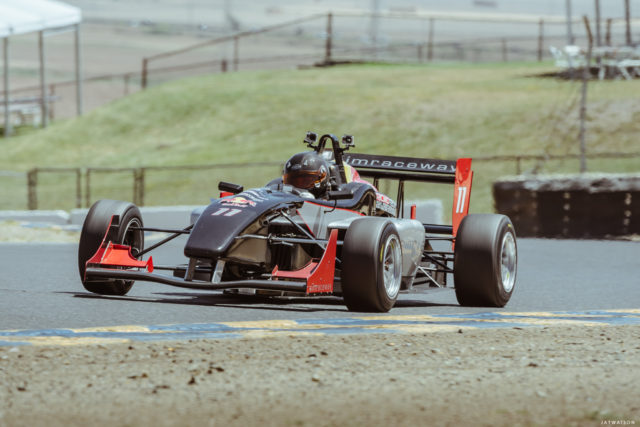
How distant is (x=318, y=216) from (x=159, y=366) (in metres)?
3.72

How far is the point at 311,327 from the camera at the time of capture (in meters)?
8.64

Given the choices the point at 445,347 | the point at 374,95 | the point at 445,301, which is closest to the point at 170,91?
the point at 374,95

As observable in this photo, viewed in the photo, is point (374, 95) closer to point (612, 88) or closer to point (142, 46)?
point (612, 88)

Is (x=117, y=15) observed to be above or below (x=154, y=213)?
above

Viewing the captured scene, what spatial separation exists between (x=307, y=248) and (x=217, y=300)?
3.19 feet

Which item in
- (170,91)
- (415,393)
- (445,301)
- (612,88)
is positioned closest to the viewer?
(415,393)

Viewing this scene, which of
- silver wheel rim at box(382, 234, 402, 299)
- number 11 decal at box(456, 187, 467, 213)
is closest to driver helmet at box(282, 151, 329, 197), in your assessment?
silver wheel rim at box(382, 234, 402, 299)

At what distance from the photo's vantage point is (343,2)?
126688 millimetres

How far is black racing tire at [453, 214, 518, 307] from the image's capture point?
10102mm

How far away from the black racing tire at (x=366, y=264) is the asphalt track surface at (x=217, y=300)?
16cm

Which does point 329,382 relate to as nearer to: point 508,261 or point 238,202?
point 238,202

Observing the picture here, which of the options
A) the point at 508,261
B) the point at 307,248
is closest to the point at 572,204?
the point at 508,261

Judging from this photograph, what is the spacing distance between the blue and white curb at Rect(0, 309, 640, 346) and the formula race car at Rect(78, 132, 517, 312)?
1.27 feet

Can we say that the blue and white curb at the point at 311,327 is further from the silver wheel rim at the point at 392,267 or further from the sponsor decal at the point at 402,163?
the sponsor decal at the point at 402,163
